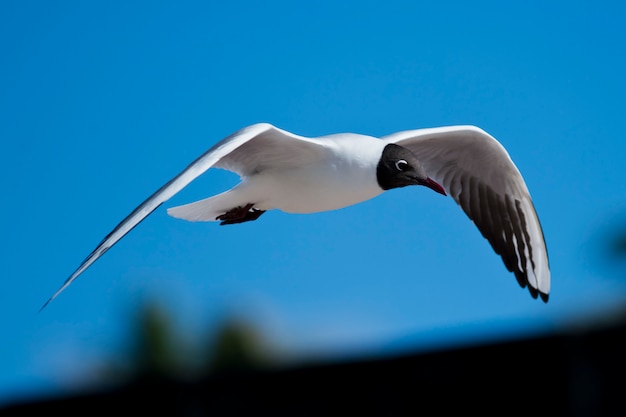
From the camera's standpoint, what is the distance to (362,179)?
15.1ft

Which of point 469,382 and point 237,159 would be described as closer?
point 237,159

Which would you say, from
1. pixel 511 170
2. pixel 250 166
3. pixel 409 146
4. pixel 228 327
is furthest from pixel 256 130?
pixel 228 327

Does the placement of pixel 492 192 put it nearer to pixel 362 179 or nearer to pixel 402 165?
pixel 402 165

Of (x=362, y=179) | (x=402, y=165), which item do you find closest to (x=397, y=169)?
(x=402, y=165)

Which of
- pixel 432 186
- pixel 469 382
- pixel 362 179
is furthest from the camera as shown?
pixel 469 382

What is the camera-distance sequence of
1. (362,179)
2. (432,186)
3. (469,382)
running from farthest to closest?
1. (469,382)
2. (432,186)
3. (362,179)

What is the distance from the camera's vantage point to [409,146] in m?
5.46

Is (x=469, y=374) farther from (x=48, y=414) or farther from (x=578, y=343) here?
(x=48, y=414)

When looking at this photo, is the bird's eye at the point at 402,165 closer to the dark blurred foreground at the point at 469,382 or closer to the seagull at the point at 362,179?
the seagull at the point at 362,179

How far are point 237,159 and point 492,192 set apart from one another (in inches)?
60.3

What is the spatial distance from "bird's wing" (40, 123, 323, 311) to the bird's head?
1.07 ft

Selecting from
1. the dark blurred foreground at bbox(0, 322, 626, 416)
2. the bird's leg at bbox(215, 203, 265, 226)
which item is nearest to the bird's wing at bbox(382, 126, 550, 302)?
the dark blurred foreground at bbox(0, 322, 626, 416)

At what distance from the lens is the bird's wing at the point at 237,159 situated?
3.76 meters

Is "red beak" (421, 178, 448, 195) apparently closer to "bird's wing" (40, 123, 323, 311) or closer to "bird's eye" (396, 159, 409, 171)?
"bird's eye" (396, 159, 409, 171)
